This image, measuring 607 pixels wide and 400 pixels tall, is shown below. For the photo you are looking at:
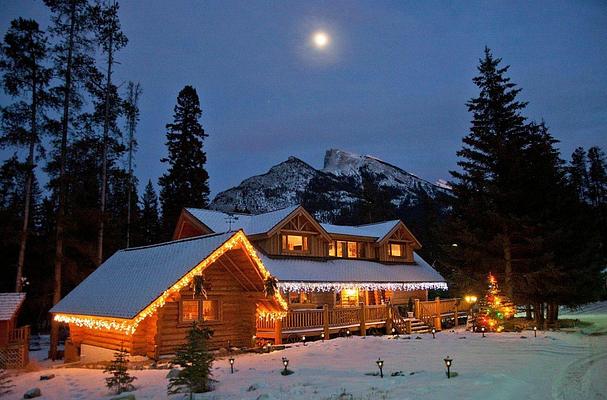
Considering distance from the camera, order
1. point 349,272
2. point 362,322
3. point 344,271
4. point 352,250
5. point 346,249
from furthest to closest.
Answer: point 352,250 → point 346,249 → point 349,272 → point 344,271 → point 362,322

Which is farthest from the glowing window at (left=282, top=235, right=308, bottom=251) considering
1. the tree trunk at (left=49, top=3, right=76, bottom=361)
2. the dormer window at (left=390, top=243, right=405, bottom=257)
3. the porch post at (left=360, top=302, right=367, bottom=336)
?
the tree trunk at (left=49, top=3, right=76, bottom=361)

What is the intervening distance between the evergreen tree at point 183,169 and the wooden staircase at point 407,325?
81.4 feet

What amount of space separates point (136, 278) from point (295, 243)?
52.8ft

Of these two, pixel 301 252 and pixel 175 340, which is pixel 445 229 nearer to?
pixel 301 252

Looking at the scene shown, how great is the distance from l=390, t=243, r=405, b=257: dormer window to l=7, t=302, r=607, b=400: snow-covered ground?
18.2 metres

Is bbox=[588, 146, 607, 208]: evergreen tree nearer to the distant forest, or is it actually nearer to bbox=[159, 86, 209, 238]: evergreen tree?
the distant forest

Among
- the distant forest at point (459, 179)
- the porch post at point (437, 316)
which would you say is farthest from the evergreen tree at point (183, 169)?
the porch post at point (437, 316)

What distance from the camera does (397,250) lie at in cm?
3916

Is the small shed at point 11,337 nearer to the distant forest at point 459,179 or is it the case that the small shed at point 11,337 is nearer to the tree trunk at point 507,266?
the distant forest at point 459,179

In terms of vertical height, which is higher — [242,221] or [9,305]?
[242,221]

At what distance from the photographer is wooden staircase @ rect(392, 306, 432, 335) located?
2856cm

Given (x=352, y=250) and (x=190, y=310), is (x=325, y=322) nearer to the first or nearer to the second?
(x=190, y=310)

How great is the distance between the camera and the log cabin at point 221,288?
16.2m

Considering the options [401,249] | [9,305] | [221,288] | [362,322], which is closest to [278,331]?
[221,288]
